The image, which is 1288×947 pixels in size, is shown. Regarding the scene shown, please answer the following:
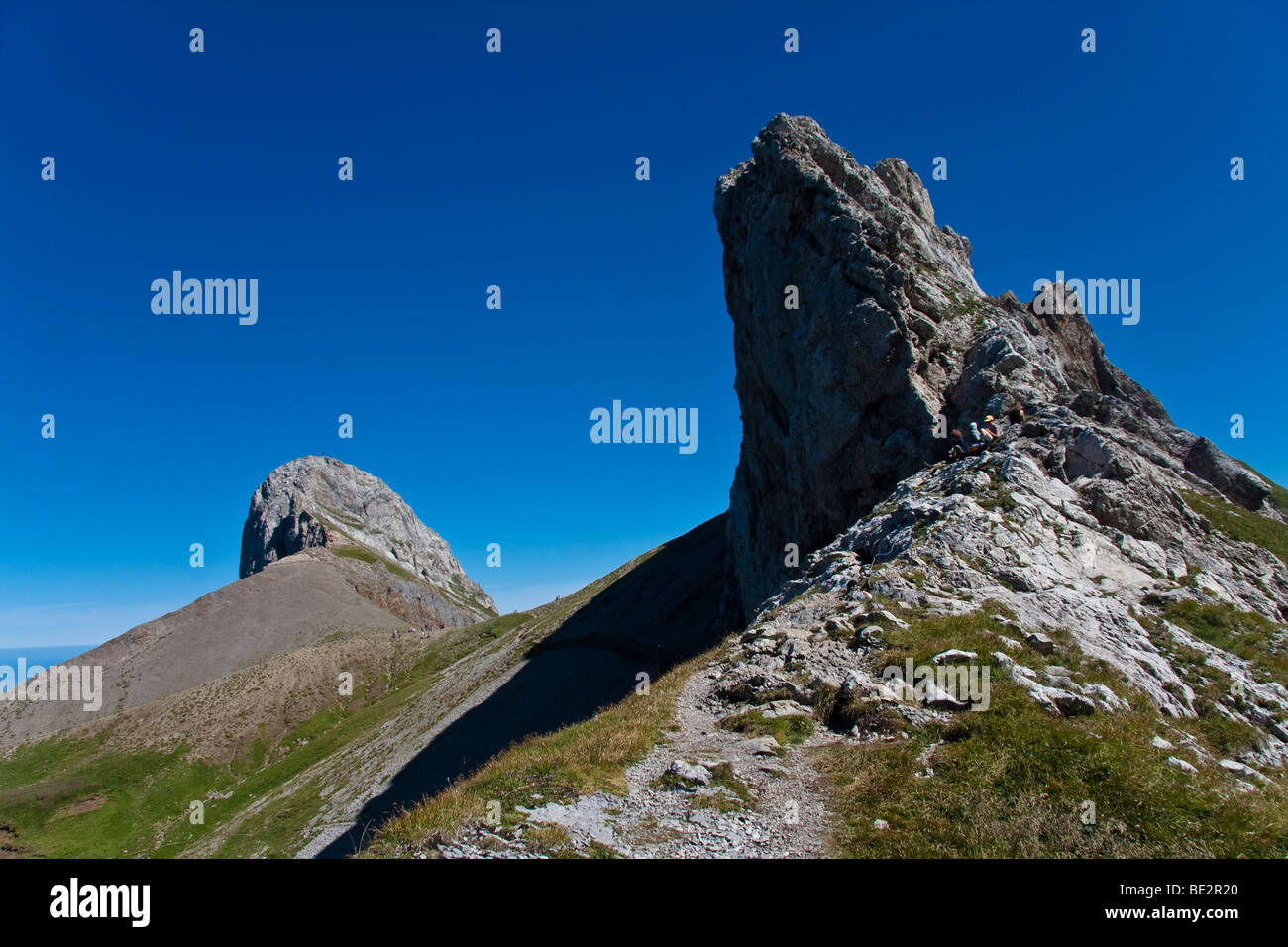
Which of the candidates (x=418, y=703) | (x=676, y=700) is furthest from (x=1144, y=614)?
(x=418, y=703)

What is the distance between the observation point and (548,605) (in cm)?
12925

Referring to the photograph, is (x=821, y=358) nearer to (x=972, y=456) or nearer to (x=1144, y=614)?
(x=972, y=456)

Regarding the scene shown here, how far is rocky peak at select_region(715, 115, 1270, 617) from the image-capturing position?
3678 centimetres

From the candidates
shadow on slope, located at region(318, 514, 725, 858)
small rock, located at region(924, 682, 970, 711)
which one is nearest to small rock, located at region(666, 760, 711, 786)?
small rock, located at region(924, 682, 970, 711)

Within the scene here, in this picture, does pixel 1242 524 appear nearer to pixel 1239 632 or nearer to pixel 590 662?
pixel 1239 632

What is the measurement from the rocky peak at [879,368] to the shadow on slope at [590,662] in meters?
16.7

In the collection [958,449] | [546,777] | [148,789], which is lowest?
[148,789]

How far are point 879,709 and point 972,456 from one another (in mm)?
23242

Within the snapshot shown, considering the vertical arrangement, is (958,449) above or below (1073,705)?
above

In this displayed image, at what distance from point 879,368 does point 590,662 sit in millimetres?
50048

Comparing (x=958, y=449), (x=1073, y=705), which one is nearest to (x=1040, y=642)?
(x=1073, y=705)

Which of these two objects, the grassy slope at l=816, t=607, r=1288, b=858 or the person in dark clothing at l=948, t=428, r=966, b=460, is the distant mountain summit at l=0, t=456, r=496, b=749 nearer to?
the person in dark clothing at l=948, t=428, r=966, b=460

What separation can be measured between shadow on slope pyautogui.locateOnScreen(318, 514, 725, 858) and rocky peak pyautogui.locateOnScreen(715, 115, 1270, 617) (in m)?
16.7

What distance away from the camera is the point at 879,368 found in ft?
146
